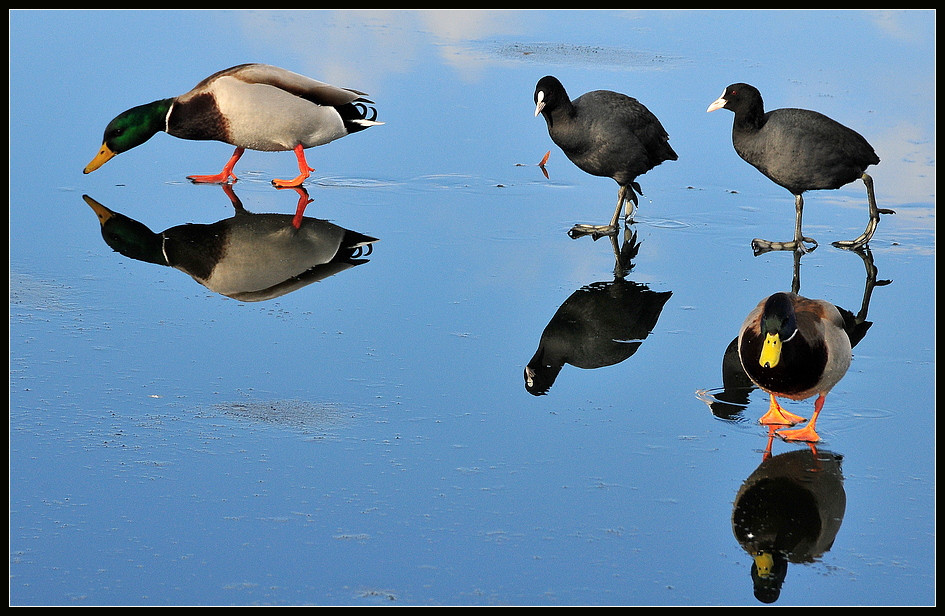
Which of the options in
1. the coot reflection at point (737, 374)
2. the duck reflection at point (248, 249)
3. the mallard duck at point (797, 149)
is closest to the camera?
the coot reflection at point (737, 374)

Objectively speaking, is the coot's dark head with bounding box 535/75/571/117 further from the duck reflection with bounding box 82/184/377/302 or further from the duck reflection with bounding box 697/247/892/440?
the duck reflection with bounding box 697/247/892/440

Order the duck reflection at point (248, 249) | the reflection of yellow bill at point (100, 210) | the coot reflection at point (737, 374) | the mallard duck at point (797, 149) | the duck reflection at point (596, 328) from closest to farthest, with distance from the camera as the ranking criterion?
the coot reflection at point (737, 374), the duck reflection at point (596, 328), the duck reflection at point (248, 249), the mallard duck at point (797, 149), the reflection of yellow bill at point (100, 210)

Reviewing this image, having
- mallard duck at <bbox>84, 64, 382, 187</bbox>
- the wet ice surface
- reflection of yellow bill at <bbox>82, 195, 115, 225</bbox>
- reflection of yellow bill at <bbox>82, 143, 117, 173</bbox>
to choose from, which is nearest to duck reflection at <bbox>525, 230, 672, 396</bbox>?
the wet ice surface

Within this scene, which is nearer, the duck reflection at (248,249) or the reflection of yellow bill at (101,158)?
the duck reflection at (248,249)

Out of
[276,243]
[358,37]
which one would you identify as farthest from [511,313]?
[358,37]

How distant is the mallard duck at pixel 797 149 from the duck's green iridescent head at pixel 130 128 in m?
4.46

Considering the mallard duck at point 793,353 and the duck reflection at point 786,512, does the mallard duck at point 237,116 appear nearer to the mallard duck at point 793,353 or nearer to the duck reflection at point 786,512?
the mallard duck at point 793,353

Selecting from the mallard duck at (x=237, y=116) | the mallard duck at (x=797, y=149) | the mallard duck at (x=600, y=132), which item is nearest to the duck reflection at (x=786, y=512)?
the mallard duck at (x=797, y=149)

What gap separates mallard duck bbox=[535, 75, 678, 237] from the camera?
8.24 m

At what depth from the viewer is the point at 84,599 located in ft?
11.9

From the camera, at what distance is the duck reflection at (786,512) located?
4044mm

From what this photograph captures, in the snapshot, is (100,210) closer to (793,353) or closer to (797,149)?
(797,149)

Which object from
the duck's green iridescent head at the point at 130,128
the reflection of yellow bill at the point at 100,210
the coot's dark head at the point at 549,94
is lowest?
the reflection of yellow bill at the point at 100,210

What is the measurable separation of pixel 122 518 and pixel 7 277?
129 inches
